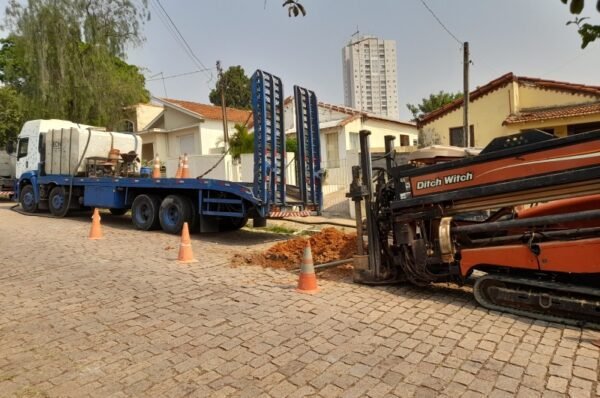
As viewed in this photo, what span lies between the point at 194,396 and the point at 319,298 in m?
2.48

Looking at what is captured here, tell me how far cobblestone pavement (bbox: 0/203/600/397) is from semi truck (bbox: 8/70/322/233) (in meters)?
3.22

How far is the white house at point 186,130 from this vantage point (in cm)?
2800

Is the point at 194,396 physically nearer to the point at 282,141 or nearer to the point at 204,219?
→ the point at 282,141

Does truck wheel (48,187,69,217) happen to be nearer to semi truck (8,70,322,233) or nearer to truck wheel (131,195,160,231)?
semi truck (8,70,322,233)

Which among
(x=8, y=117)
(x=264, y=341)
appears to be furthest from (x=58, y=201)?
(x=8, y=117)

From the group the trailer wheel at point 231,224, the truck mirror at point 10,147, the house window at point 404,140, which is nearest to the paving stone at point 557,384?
the trailer wheel at point 231,224

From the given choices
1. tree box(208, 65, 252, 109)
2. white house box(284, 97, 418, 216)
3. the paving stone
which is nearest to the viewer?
the paving stone

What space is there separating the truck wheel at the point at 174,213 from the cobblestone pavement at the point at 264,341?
12.8ft

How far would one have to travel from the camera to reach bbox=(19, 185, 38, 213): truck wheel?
15.2 m

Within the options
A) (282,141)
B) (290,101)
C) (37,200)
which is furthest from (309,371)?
(290,101)

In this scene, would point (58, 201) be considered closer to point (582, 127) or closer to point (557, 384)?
point (557, 384)

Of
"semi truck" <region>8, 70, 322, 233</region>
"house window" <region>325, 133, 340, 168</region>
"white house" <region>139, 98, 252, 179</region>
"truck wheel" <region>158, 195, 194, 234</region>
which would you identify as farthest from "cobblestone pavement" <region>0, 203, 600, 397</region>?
"white house" <region>139, 98, 252, 179</region>

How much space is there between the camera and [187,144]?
29344 millimetres

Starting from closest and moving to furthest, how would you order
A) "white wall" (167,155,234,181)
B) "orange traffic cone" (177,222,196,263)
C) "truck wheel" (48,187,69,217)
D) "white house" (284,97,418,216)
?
1. "orange traffic cone" (177,222,196,263)
2. "truck wheel" (48,187,69,217)
3. "white wall" (167,155,234,181)
4. "white house" (284,97,418,216)
